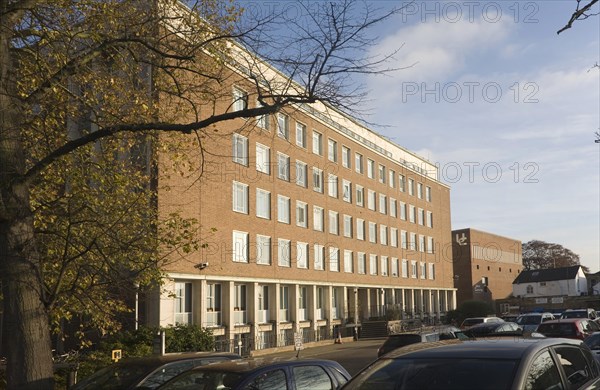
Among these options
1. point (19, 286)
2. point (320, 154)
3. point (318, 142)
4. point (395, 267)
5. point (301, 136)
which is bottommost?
point (19, 286)

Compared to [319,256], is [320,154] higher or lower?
higher

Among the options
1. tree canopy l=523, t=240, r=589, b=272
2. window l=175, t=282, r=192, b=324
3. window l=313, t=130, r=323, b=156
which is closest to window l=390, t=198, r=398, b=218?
window l=313, t=130, r=323, b=156

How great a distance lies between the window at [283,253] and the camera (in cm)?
3991

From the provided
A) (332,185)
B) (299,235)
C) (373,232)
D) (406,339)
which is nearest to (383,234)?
(373,232)

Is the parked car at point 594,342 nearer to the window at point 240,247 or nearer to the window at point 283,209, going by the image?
the window at point 240,247

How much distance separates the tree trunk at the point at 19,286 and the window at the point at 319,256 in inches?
1419

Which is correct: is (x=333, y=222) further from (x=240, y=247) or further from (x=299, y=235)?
(x=240, y=247)

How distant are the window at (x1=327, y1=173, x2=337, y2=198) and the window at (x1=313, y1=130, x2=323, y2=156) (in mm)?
2131

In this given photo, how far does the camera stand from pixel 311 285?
4397 centimetres

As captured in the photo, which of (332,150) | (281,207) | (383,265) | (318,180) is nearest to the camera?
(281,207)

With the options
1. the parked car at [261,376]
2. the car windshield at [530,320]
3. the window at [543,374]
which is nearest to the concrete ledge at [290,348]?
the car windshield at [530,320]

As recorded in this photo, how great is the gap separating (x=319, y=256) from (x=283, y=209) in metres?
6.08

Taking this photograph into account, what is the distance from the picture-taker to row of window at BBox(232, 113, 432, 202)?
36.4 metres

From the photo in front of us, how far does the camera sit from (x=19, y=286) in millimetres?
8867
